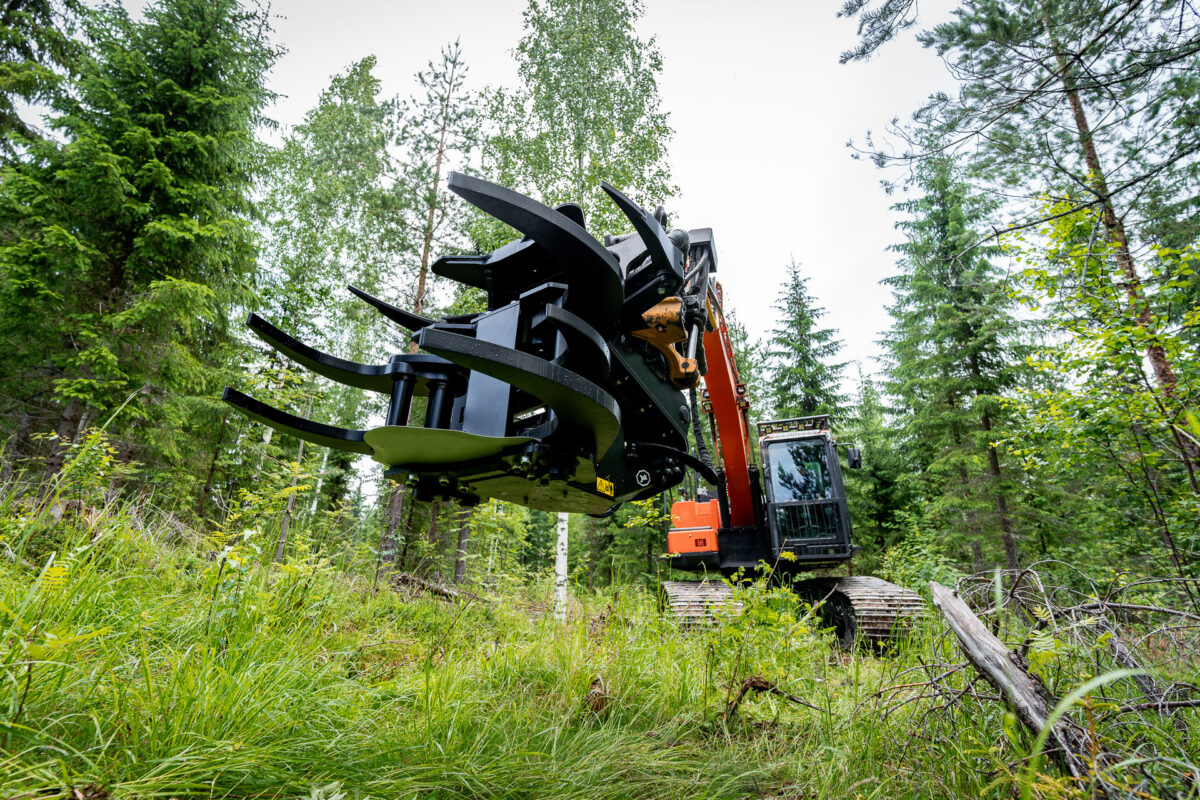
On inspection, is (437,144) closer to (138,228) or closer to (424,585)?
(138,228)

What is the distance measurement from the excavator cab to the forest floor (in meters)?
2.71

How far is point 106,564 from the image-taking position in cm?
269

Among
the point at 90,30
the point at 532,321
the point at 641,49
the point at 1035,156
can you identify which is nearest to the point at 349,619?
the point at 532,321

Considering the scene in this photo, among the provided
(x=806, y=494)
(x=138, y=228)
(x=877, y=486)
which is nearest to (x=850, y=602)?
(x=806, y=494)

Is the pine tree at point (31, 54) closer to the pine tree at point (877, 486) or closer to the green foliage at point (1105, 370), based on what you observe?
the green foliage at point (1105, 370)

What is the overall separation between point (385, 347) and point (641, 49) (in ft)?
27.8

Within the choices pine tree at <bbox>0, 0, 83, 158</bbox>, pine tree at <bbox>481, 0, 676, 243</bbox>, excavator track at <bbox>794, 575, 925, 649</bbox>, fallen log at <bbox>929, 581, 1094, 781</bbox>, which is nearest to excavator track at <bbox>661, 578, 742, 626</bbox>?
excavator track at <bbox>794, 575, 925, 649</bbox>

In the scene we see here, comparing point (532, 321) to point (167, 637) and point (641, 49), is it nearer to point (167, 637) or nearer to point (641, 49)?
point (167, 637)

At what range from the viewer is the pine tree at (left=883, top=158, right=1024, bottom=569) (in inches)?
486

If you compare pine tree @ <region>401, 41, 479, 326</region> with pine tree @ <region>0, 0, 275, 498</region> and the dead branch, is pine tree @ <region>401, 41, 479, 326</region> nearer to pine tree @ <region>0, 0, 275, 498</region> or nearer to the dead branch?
pine tree @ <region>0, 0, 275, 498</region>

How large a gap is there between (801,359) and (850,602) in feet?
42.8

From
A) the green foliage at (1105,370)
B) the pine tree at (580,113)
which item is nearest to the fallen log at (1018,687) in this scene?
the green foliage at (1105,370)

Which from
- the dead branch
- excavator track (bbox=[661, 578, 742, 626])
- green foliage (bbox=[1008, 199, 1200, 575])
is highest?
green foliage (bbox=[1008, 199, 1200, 575])

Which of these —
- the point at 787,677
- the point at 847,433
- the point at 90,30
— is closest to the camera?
the point at 787,677
